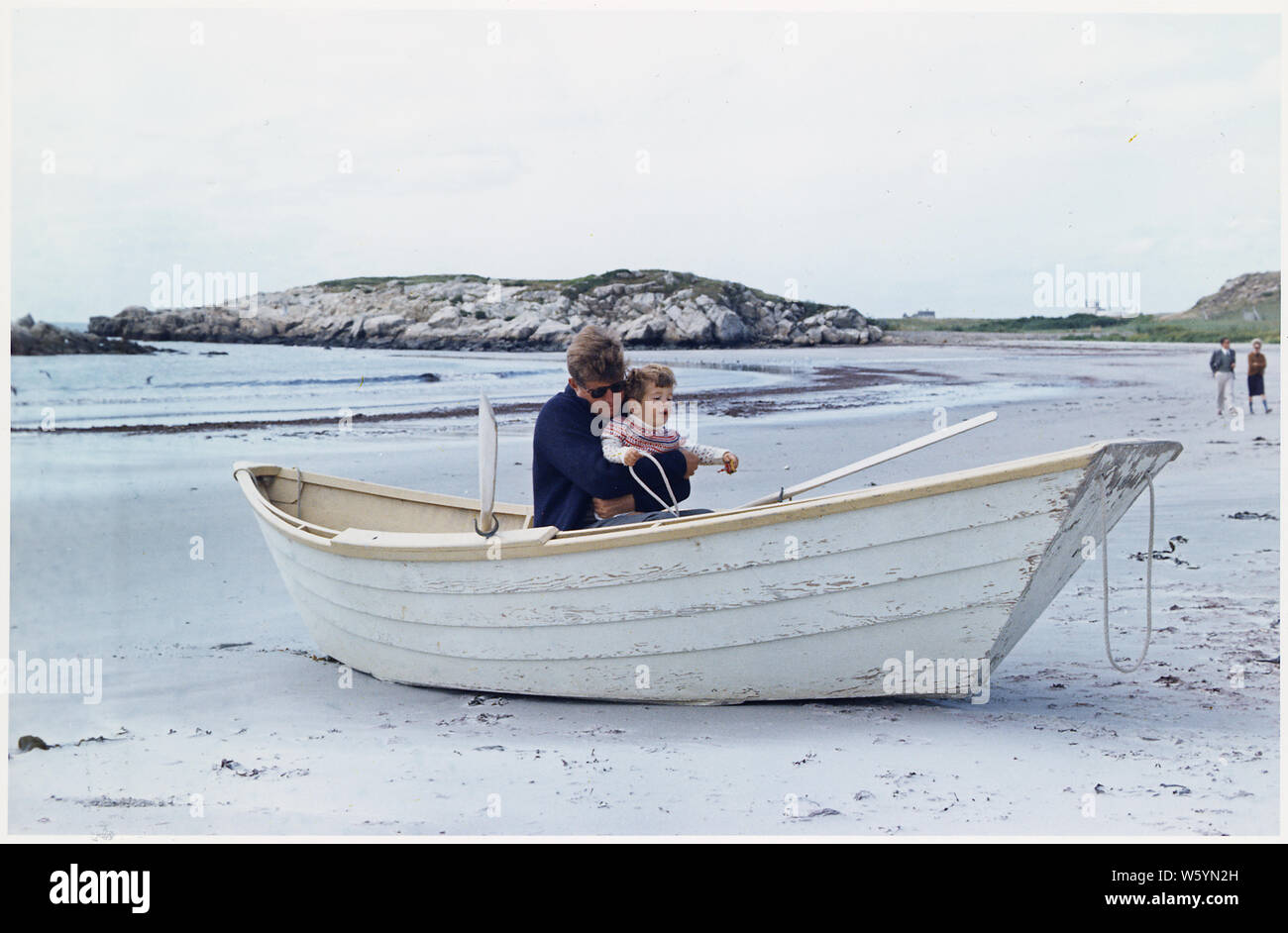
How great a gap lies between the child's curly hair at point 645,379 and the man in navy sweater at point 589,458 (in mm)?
44

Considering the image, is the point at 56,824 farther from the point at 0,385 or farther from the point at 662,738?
the point at 0,385

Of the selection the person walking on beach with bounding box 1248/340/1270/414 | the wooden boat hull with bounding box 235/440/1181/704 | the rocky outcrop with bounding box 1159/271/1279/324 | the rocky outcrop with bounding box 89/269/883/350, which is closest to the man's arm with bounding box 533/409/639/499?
the wooden boat hull with bounding box 235/440/1181/704

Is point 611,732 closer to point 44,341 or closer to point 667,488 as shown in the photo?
point 667,488

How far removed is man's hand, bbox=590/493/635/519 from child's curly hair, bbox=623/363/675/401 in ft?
1.18

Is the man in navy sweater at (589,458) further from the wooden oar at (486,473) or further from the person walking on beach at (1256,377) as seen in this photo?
the person walking on beach at (1256,377)

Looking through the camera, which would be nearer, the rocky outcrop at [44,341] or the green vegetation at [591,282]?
the rocky outcrop at [44,341]

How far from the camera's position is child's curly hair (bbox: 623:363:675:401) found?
344 centimetres

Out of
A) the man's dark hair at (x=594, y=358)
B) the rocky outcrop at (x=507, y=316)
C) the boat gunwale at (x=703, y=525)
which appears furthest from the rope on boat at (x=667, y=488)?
the rocky outcrop at (x=507, y=316)

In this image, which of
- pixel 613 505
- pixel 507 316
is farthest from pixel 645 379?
pixel 507 316

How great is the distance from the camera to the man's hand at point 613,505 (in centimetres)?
366

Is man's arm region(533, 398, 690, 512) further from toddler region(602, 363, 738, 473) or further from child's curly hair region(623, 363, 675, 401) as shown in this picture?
child's curly hair region(623, 363, 675, 401)

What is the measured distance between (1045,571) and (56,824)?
114 inches

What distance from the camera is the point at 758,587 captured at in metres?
3.19

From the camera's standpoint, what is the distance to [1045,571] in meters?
3.07
